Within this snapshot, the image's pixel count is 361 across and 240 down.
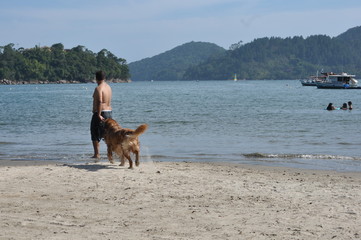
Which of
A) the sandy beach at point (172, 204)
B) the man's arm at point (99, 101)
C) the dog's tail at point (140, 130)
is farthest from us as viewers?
the man's arm at point (99, 101)

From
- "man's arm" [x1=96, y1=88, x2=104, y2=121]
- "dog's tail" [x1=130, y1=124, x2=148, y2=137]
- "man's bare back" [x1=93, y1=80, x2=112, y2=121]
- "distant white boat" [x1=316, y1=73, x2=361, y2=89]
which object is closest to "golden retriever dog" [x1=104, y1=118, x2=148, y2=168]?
"dog's tail" [x1=130, y1=124, x2=148, y2=137]

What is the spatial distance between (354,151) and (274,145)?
8.62ft

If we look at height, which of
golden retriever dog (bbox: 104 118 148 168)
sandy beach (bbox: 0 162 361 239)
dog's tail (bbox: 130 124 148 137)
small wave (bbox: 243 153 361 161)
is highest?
dog's tail (bbox: 130 124 148 137)

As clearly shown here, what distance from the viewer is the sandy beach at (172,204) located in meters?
5.91

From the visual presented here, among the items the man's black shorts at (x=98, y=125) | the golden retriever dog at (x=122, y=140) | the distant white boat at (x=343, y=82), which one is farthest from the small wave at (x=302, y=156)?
the distant white boat at (x=343, y=82)

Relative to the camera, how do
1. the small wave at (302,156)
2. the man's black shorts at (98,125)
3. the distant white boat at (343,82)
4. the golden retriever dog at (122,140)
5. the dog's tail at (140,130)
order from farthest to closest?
1. the distant white boat at (343,82)
2. the small wave at (302,156)
3. the man's black shorts at (98,125)
4. the golden retriever dog at (122,140)
5. the dog's tail at (140,130)

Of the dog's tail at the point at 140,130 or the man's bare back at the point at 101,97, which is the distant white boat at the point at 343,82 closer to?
the man's bare back at the point at 101,97

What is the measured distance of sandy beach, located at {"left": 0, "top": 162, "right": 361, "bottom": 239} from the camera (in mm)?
5910

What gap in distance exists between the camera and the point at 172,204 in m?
7.24

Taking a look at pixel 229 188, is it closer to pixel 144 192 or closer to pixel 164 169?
pixel 144 192

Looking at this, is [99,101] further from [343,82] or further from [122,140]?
[343,82]

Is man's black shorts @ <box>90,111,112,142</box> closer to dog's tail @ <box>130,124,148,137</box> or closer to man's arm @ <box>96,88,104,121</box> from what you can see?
man's arm @ <box>96,88,104,121</box>

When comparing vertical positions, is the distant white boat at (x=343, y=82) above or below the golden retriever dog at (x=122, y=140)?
above

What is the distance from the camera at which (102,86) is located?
10.6 metres
